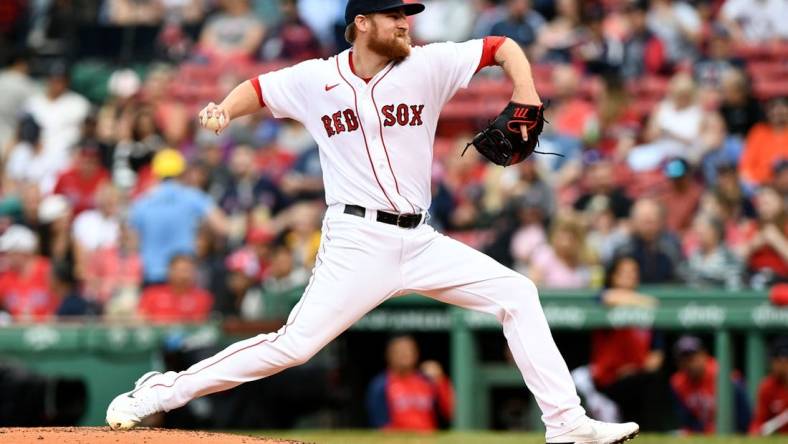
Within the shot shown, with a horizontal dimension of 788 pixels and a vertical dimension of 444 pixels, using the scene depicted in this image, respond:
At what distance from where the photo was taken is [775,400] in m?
9.19

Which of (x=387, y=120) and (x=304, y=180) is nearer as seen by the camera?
(x=387, y=120)

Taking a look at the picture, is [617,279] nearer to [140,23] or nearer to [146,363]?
[146,363]

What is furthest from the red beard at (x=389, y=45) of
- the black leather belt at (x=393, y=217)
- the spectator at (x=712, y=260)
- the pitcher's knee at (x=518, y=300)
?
the spectator at (x=712, y=260)

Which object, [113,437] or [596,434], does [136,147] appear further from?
[596,434]

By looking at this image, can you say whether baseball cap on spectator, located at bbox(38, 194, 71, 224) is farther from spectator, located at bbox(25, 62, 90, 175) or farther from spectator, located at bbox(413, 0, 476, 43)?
spectator, located at bbox(413, 0, 476, 43)

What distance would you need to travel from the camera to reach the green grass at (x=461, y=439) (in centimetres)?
831

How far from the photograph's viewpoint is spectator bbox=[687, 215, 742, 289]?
984 centimetres

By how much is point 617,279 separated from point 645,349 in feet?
1.53

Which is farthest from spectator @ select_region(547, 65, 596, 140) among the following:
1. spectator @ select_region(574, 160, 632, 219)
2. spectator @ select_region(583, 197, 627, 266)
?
spectator @ select_region(583, 197, 627, 266)

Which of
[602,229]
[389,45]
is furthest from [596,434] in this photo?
[602,229]

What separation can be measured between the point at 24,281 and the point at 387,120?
20.6 ft

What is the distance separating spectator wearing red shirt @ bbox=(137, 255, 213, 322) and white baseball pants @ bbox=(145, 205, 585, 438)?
4.69m

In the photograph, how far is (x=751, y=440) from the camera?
331 inches

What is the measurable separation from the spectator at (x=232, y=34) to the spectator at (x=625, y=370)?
6535 millimetres
